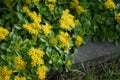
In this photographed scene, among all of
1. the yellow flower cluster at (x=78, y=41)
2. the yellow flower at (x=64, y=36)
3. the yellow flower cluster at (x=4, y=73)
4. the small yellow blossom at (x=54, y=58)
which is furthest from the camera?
the yellow flower cluster at (x=78, y=41)

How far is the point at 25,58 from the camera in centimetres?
274

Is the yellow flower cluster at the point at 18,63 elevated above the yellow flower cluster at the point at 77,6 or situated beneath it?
situated beneath

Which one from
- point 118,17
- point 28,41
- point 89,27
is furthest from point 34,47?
point 118,17

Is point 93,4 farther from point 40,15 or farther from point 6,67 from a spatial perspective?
point 6,67

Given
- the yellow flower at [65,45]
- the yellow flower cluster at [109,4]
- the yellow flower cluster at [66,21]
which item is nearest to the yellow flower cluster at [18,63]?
the yellow flower at [65,45]

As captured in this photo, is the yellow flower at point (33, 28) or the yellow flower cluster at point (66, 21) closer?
the yellow flower at point (33, 28)

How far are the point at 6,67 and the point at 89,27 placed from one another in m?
0.93

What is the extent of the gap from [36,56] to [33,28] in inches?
10.9

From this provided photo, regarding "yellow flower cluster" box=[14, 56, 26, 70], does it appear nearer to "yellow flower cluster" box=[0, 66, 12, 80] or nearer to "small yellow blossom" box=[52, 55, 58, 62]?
"yellow flower cluster" box=[0, 66, 12, 80]

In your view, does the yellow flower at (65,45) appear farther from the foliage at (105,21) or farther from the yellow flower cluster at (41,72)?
the foliage at (105,21)

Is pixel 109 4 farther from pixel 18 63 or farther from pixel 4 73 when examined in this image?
pixel 4 73

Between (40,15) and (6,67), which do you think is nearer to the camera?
(6,67)

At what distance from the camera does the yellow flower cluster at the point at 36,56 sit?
8.80 feet

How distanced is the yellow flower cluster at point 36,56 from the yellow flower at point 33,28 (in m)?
0.17
